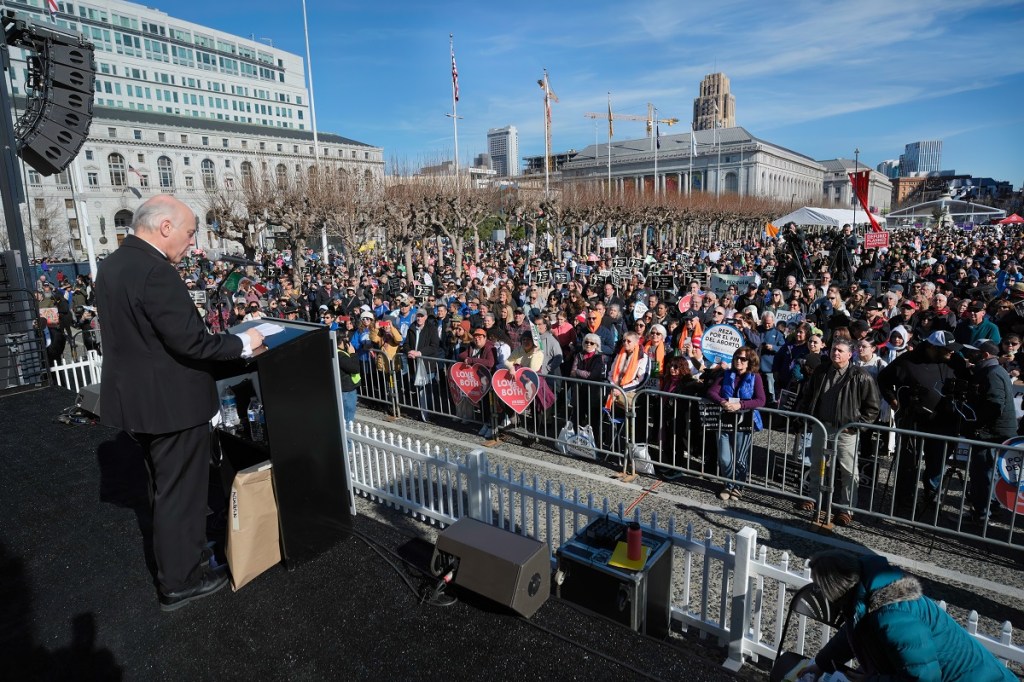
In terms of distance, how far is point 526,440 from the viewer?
8289 mm

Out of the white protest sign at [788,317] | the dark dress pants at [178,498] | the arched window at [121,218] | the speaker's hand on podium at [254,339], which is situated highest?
the arched window at [121,218]

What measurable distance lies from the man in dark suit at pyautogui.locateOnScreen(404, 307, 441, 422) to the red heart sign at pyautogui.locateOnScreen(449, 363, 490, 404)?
95 centimetres

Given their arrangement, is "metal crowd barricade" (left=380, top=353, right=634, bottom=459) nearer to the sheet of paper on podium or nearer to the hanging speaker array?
the sheet of paper on podium

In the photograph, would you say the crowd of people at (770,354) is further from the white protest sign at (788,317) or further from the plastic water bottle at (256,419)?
the plastic water bottle at (256,419)

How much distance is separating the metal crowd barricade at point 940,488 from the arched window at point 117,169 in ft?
281

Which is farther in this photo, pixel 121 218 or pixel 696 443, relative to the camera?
pixel 121 218

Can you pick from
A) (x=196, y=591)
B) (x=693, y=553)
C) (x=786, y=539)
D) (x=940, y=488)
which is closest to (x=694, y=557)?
(x=693, y=553)

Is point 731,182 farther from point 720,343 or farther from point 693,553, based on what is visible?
point 693,553

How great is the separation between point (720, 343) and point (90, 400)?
7216mm

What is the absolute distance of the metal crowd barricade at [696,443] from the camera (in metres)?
6.41

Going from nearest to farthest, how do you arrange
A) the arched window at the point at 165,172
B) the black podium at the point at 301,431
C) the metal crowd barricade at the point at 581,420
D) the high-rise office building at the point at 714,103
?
the black podium at the point at 301,431, the metal crowd barricade at the point at 581,420, the arched window at the point at 165,172, the high-rise office building at the point at 714,103

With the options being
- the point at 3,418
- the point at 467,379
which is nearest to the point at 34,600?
the point at 3,418

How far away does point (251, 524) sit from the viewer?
3.07 metres

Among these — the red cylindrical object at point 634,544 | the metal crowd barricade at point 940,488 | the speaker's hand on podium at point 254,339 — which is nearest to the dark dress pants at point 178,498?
the speaker's hand on podium at point 254,339
